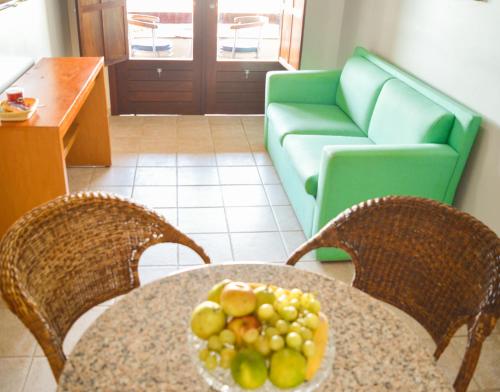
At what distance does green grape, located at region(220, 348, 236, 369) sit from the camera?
1.00 meters

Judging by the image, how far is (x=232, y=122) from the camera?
15.8 ft

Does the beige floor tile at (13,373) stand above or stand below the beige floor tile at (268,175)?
below

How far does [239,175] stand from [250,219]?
0.64 metres

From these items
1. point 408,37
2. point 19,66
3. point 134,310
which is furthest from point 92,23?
point 134,310

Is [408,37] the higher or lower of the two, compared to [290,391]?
higher

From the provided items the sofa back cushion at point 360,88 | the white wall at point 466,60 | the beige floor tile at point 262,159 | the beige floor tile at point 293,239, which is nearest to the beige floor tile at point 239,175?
the beige floor tile at point 262,159

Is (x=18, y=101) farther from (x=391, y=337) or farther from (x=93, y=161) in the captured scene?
(x=391, y=337)

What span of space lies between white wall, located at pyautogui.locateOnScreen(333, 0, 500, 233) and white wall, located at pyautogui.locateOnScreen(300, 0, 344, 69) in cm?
99

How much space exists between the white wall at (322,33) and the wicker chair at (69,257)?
3.45 metres

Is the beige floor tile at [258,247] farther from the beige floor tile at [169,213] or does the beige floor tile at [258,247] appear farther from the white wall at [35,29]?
the white wall at [35,29]

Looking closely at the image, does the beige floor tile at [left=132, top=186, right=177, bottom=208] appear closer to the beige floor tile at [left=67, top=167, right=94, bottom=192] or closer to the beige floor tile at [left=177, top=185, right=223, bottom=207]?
the beige floor tile at [left=177, top=185, right=223, bottom=207]

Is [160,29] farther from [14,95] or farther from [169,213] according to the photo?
[14,95]

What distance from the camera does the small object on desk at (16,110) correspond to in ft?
7.86

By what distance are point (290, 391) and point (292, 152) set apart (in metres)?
2.22
